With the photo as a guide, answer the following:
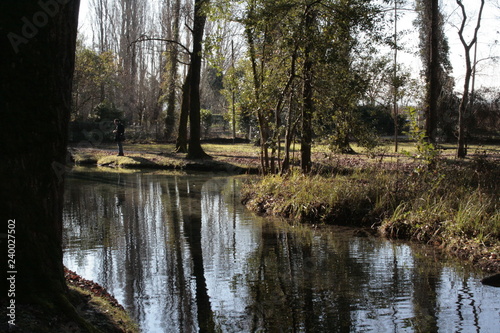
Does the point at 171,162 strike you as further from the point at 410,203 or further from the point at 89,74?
the point at 89,74

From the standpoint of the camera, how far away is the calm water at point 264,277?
530 centimetres

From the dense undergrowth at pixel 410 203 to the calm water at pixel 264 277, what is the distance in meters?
0.61

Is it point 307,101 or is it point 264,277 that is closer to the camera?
point 264,277

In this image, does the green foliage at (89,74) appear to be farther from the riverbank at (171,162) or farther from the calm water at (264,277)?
the calm water at (264,277)

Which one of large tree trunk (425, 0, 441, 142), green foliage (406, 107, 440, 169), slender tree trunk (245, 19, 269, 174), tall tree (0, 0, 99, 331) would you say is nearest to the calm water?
tall tree (0, 0, 99, 331)

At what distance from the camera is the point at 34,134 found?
12.4 feet

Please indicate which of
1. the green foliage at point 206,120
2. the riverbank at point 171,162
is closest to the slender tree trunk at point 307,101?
the riverbank at point 171,162

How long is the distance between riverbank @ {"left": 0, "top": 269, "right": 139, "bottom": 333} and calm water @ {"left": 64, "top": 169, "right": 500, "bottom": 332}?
403 mm

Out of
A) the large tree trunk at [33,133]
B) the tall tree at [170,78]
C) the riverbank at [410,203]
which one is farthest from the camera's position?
the tall tree at [170,78]

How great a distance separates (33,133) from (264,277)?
13.2 feet

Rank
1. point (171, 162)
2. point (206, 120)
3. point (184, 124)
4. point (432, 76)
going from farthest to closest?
1. point (206, 120)
2. point (184, 124)
3. point (171, 162)
4. point (432, 76)

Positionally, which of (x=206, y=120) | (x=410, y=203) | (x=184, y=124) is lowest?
(x=410, y=203)

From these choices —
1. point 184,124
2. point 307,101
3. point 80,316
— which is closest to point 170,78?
point 184,124

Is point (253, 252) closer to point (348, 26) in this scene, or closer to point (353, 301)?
point (353, 301)
